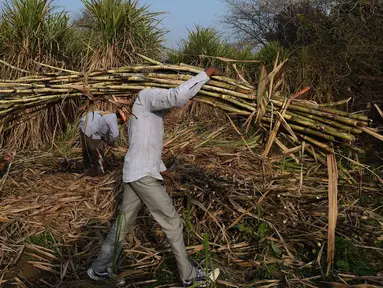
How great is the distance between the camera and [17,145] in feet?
21.1

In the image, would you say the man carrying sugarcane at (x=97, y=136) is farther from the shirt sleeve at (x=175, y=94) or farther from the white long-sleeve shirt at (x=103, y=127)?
the shirt sleeve at (x=175, y=94)

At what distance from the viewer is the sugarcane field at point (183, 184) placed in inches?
111

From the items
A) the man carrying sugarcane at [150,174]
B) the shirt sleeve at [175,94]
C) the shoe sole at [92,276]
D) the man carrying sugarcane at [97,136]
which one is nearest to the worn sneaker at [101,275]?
the shoe sole at [92,276]

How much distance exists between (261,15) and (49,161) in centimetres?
2020

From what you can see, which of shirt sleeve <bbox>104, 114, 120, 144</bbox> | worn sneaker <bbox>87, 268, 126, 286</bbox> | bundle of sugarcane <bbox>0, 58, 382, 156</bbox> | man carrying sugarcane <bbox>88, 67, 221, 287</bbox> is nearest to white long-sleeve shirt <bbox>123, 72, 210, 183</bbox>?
man carrying sugarcane <bbox>88, 67, 221, 287</bbox>

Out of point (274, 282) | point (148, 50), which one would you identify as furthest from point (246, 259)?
point (148, 50)

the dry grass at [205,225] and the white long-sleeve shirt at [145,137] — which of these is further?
the dry grass at [205,225]

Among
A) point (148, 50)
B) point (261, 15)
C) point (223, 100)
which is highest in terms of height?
point (261, 15)

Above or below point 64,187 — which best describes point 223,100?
above

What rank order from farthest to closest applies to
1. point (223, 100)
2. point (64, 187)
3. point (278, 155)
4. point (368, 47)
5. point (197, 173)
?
point (368, 47), point (278, 155), point (64, 187), point (197, 173), point (223, 100)

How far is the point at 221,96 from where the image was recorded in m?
2.87

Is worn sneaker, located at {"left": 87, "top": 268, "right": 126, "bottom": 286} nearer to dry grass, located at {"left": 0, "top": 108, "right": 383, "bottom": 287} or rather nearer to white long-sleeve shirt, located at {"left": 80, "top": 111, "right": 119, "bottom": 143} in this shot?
dry grass, located at {"left": 0, "top": 108, "right": 383, "bottom": 287}

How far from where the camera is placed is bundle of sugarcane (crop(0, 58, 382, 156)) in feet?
8.74

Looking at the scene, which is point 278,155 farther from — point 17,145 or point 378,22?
point 17,145
